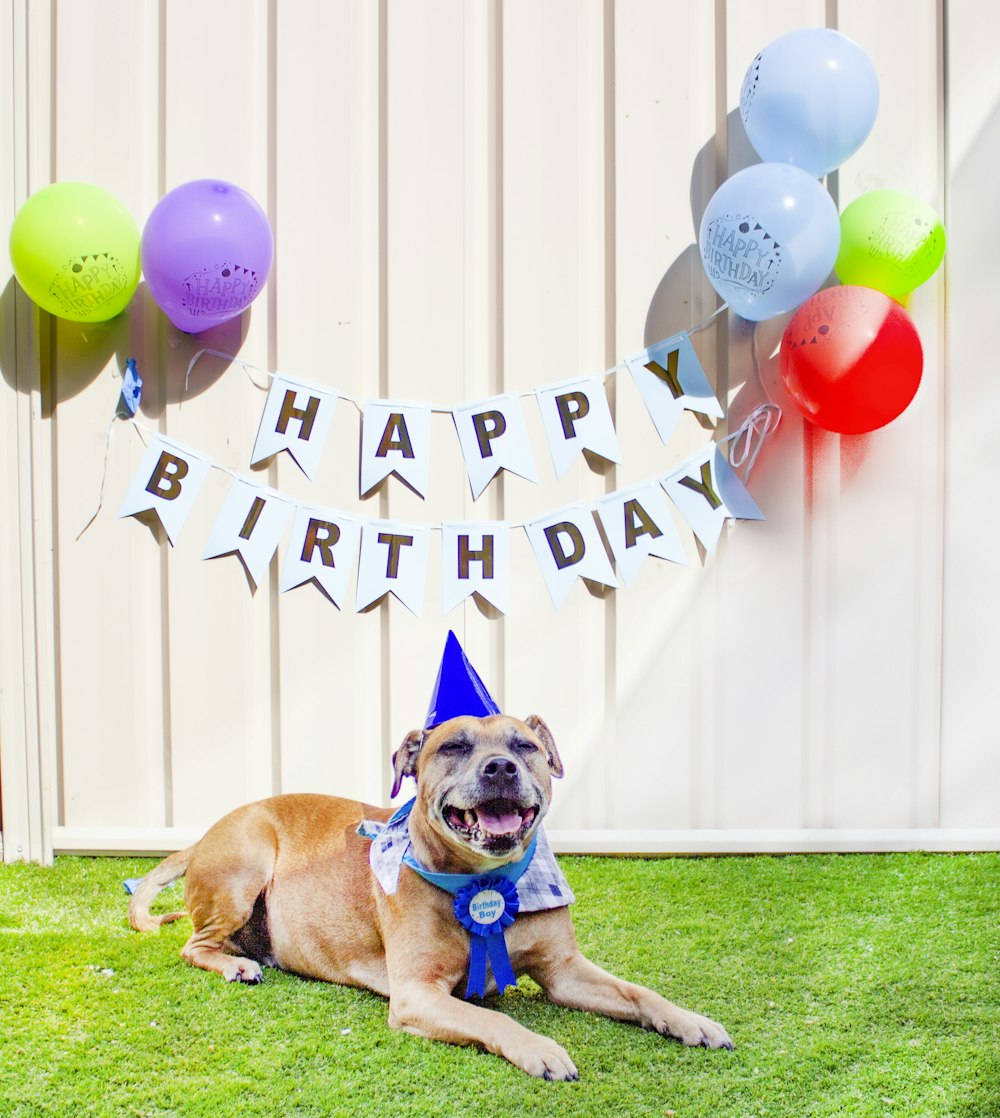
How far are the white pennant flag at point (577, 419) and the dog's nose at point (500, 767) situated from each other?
3.86ft

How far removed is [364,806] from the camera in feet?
7.90

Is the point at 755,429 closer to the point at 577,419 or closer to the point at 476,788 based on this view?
the point at 577,419

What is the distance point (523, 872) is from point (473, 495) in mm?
1164

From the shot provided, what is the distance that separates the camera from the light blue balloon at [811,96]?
257cm


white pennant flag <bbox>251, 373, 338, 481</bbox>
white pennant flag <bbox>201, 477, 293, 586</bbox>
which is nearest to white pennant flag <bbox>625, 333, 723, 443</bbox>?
white pennant flag <bbox>251, 373, 338, 481</bbox>

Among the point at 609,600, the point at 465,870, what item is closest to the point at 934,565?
the point at 609,600

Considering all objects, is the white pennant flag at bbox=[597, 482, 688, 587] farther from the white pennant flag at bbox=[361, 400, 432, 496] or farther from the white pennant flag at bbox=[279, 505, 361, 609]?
the white pennant flag at bbox=[279, 505, 361, 609]

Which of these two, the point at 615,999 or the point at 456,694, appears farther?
the point at 456,694

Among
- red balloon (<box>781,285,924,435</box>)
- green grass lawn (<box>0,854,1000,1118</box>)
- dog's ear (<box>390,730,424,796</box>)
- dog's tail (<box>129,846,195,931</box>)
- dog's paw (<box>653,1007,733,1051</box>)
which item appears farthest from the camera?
red balloon (<box>781,285,924,435</box>)

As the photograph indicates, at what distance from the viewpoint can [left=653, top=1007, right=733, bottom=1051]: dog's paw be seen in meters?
1.89

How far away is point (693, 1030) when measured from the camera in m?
1.90

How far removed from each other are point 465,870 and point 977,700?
1.71 meters

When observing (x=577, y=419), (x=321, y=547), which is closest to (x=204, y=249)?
(x=321, y=547)

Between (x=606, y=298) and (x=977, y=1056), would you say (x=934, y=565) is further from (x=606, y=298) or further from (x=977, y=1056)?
(x=977, y=1056)
